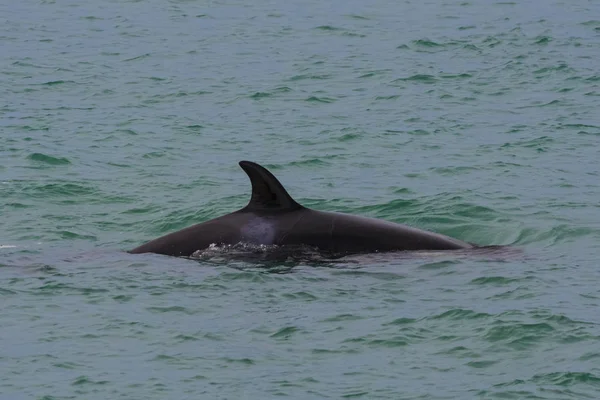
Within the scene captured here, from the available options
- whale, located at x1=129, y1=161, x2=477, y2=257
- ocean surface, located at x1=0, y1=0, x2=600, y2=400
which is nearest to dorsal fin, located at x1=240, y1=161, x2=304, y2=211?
whale, located at x1=129, y1=161, x2=477, y2=257

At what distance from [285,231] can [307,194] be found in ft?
18.4

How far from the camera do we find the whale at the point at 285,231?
54.0 feet

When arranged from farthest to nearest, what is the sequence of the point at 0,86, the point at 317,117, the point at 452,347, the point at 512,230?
1. the point at 0,86
2. the point at 317,117
3. the point at 512,230
4. the point at 452,347

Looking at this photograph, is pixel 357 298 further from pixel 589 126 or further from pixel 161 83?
pixel 161 83

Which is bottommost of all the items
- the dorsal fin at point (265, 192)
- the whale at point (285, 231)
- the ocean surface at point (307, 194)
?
the ocean surface at point (307, 194)

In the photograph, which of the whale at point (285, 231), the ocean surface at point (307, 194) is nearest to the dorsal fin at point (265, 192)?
the whale at point (285, 231)

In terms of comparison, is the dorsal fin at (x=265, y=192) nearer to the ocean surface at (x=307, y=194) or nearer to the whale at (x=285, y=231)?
the whale at (x=285, y=231)

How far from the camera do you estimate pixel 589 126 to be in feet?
88.9

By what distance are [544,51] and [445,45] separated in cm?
300

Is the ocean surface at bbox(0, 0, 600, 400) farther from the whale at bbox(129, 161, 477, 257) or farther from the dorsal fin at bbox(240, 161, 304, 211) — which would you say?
the dorsal fin at bbox(240, 161, 304, 211)

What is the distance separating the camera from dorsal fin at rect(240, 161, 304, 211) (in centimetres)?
1617

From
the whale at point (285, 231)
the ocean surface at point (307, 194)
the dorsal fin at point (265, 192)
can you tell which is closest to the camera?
the ocean surface at point (307, 194)

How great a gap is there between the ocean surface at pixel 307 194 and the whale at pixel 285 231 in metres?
0.31

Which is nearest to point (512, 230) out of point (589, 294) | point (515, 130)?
point (589, 294)
